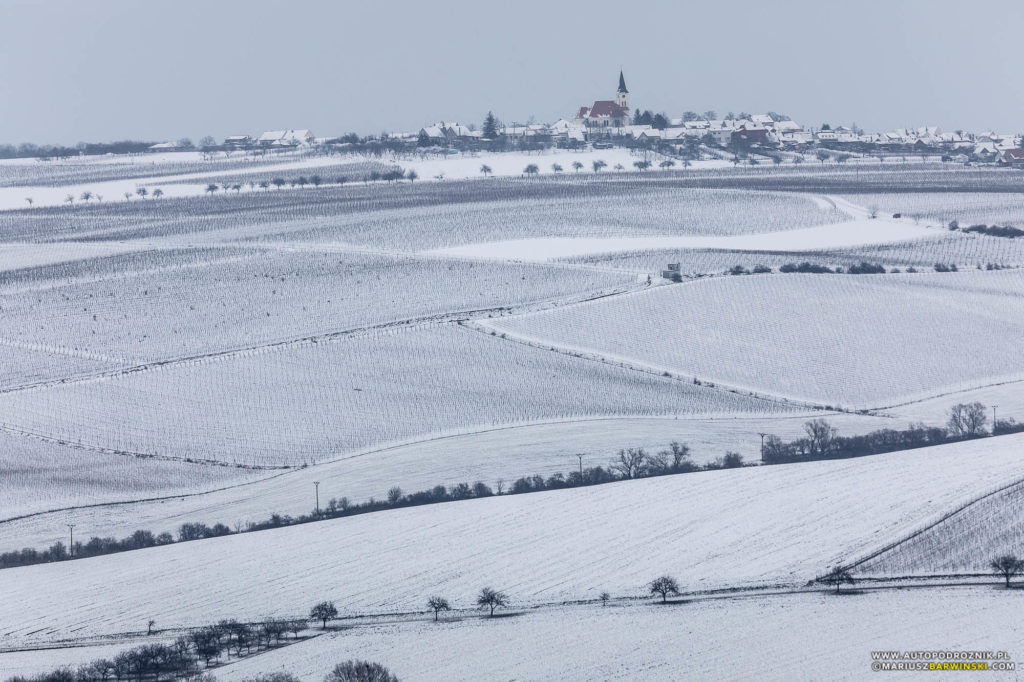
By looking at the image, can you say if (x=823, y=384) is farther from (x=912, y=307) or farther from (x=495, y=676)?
(x=495, y=676)

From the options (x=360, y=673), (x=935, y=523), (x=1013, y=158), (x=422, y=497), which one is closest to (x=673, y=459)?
(x=422, y=497)

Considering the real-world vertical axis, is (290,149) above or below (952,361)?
above

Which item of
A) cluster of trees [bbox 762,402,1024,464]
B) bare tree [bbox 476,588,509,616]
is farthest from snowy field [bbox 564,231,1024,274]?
bare tree [bbox 476,588,509,616]

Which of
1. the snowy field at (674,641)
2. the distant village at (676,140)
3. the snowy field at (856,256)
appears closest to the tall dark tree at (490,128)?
the distant village at (676,140)

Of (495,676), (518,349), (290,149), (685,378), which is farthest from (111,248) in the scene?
(290,149)

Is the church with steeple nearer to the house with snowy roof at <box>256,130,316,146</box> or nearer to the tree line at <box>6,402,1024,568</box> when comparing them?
the house with snowy roof at <box>256,130,316,146</box>

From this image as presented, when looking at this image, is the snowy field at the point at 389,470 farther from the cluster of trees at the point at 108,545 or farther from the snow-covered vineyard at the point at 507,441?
the cluster of trees at the point at 108,545

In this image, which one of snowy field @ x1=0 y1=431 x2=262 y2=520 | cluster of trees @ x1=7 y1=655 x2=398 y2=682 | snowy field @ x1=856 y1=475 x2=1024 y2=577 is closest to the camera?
cluster of trees @ x1=7 y1=655 x2=398 y2=682
